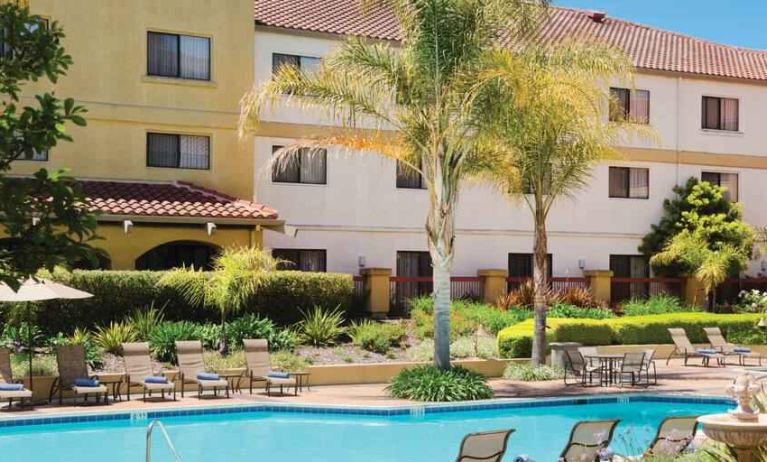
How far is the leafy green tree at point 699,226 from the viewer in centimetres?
3556

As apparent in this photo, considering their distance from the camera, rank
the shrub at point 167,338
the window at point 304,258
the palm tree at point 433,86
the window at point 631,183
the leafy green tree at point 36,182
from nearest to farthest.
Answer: the leafy green tree at point 36,182 < the palm tree at point 433,86 < the shrub at point 167,338 < the window at point 304,258 < the window at point 631,183

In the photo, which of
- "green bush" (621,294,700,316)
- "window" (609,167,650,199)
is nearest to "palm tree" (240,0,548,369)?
"green bush" (621,294,700,316)

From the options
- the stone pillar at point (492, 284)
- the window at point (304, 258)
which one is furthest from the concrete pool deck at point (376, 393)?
the window at point (304, 258)

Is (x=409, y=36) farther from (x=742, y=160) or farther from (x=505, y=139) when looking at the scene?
(x=742, y=160)

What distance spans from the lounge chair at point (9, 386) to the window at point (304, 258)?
12.1m

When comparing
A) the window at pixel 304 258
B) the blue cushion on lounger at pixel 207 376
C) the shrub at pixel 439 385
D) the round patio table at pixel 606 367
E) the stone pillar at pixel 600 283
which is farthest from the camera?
the stone pillar at pixel 600 283

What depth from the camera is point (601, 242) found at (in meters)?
36.5

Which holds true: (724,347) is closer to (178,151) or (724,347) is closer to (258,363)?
(258,363)

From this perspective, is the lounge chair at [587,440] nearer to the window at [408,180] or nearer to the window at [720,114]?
the window at [408,180]

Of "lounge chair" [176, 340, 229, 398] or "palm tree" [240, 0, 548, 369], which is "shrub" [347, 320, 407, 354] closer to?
"palm tree" [240, 0, 548, 369]

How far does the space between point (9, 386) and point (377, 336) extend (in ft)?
31.0

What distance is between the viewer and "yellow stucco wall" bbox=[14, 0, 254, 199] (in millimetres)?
29625

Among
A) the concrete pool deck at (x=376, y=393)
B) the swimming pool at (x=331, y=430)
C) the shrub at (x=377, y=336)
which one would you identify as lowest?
the swimming pool at (x=331, y=430)

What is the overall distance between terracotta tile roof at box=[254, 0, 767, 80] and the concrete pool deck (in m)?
11.5
